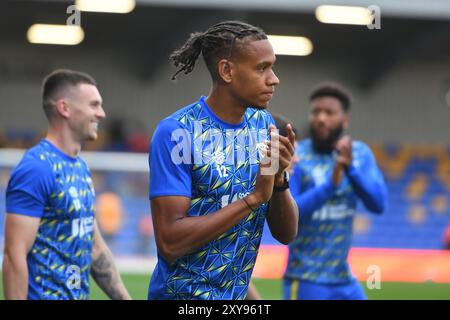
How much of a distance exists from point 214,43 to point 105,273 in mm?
1892

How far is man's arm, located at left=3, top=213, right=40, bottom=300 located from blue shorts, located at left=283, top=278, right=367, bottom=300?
223 cm

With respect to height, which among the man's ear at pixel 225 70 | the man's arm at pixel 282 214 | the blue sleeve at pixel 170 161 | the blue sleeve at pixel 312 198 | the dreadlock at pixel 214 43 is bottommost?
the man's arm at pixel 282 214

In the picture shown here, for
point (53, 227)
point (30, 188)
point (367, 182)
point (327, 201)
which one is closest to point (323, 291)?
point (327, 201)

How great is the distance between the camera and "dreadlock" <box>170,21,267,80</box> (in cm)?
371

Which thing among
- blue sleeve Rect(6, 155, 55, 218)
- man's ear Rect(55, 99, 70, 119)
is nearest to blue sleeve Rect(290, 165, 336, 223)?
man's ear Rect(55, 99, 70, 119)

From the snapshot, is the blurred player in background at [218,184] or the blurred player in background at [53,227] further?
the blurred player in background at [53,227]

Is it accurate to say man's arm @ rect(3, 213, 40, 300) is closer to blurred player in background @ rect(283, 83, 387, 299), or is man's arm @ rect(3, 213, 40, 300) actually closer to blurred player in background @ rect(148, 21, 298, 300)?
blurred player in background @ rect(148, 21, 298, 300)

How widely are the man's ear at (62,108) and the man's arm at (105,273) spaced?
696mm

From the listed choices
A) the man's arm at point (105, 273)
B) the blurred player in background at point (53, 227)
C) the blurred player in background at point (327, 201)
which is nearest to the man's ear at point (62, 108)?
the blurred player in background at point (53, 227)

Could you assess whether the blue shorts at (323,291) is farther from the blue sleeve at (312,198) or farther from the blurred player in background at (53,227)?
the blurred player in background at (53,227)

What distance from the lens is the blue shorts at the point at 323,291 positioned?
605 centimetres

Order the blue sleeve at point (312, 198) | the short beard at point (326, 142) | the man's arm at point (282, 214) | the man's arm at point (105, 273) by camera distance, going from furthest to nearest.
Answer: the short beard at point (326, 142) < the blue sleeve at point (312, 198) < the man's arm at point (105, 273) < the man's arm at point (282, 214)

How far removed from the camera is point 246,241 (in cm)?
376
